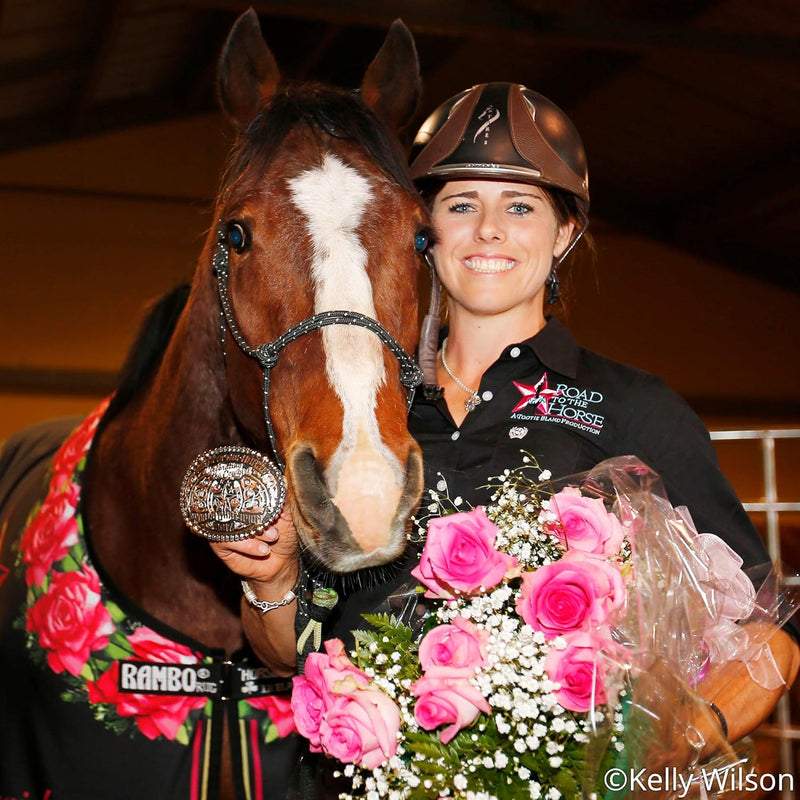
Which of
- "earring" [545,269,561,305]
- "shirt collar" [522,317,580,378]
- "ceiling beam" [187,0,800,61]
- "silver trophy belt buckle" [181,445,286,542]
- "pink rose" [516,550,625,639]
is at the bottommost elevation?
"pink rose" [516,550,625,639]

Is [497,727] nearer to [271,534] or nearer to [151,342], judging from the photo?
[271,534]

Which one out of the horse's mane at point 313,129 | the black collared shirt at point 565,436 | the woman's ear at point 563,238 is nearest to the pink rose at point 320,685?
the black collared shirt at point 565,436

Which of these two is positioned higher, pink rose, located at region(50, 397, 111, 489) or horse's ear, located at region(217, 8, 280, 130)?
horse's ear, located at region(217, 8, 280, 130)

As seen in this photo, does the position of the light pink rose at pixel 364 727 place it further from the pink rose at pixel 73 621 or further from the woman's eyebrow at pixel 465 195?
the woman's eyebrow at pixel 465 195

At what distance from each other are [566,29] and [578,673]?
22.9 ft

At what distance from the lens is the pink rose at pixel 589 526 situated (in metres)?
1.33

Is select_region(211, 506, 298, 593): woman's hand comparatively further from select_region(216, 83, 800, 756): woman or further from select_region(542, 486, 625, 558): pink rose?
select_region(542, 486, 625, 558): pink rose

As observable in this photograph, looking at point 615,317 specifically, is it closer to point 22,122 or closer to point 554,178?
point 22,122

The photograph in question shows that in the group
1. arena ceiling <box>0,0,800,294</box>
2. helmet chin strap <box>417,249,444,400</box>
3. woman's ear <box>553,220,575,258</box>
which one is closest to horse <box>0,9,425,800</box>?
helmet chin strap <box>417,249,444,400</box>

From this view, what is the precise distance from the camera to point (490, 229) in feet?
6.50

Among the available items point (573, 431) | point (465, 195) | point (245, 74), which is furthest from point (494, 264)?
point (245, 74)

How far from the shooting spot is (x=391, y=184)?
5.85 feet

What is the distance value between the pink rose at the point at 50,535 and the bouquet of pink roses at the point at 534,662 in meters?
0.99

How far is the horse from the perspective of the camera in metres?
1.54
